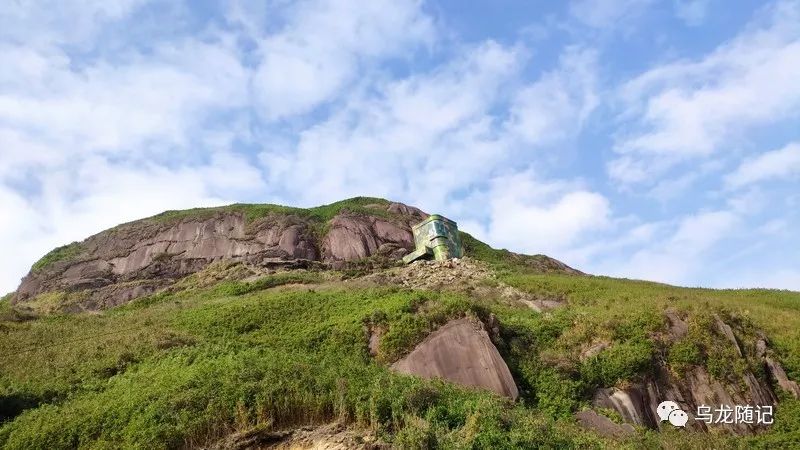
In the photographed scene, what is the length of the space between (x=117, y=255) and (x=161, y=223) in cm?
444

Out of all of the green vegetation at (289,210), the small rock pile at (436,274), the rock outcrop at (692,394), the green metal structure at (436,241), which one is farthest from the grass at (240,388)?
the green vegetation at (289,210)

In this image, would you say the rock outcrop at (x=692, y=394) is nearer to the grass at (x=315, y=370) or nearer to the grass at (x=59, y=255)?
the grass at (x=315, y=370)

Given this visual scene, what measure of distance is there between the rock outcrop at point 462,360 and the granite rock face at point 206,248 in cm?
2436

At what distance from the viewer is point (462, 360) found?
1766 centimetres

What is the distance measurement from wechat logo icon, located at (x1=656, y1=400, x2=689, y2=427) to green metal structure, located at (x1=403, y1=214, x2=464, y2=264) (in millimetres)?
24260

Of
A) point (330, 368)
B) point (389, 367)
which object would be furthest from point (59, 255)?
point (330, 368)

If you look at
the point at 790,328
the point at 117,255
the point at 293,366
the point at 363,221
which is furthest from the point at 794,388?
the point at 117,255

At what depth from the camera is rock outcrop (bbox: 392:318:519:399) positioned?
17.0 metres

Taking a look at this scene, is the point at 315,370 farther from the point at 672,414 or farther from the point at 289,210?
the point at 289,210

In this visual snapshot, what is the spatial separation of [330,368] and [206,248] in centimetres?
3506

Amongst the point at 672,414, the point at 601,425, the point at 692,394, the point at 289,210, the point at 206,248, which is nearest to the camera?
the point at 601,425

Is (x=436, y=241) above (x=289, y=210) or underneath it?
underneath

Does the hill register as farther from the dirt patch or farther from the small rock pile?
→ the small rock pile

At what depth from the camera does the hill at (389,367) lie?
12.3 meters
